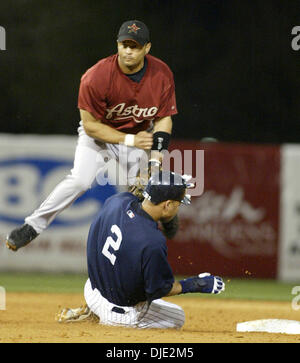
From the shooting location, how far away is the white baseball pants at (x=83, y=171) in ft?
20.6

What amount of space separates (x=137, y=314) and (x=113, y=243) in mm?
629

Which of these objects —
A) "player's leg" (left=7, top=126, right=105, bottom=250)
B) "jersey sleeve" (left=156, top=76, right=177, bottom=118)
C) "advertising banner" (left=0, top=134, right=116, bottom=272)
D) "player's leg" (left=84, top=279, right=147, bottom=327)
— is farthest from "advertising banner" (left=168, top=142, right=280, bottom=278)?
"player's leg" (left=84, top=279, right=147, bottom=327)

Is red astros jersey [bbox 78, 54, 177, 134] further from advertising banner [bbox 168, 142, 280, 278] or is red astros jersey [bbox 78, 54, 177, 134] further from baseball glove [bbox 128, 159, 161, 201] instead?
advertising banner [bbox 168, 142, 280, 278]

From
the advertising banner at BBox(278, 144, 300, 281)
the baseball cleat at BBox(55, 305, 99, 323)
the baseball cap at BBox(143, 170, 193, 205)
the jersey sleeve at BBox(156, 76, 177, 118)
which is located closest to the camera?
the baseball cap at BBox(143, 170, 193, 205)

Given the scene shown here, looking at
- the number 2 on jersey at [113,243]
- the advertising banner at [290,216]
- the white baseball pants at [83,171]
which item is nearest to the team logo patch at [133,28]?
the white baseball pants at [83,171]

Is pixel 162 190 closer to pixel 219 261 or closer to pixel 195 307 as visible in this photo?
pixel 195 307

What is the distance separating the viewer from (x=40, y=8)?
1659cm

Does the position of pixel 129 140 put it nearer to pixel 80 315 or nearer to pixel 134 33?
pixel 134 33

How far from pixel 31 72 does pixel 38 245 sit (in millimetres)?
6612

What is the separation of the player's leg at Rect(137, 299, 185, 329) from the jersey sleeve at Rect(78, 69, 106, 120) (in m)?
1.71

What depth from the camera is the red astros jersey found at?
6293 millimetres

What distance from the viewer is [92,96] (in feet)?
20.6

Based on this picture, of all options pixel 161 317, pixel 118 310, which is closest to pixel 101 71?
pixel 118 310

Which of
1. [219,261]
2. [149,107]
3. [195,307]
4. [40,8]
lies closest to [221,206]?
[219,261]
